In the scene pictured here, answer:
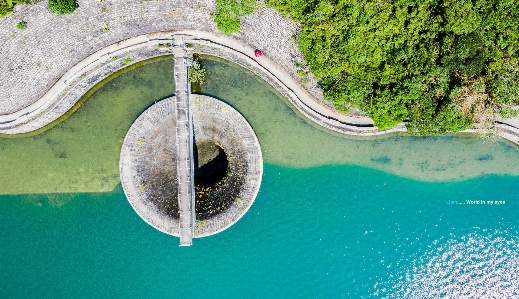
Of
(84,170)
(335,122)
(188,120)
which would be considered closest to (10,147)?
(84,170)

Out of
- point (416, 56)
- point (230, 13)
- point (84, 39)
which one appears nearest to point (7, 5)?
point (84, 39)

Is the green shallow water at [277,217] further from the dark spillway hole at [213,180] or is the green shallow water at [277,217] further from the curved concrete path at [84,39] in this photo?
the curved concrete path at [84,39]

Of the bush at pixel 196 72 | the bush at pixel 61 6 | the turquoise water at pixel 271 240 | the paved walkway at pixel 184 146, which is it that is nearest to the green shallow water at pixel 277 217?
the turquoise water at pixel 271 240

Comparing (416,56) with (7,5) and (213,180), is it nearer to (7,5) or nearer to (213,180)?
(213,180)

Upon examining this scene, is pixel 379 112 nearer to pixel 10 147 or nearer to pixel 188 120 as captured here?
pixel 188 120

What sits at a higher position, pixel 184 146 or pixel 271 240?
pixel 184 146

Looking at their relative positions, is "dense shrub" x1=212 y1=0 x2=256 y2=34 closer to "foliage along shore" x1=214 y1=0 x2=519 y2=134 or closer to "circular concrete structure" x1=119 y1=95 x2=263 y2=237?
"foliage along shore" x1=214 y1=0 x2=519 y2=134

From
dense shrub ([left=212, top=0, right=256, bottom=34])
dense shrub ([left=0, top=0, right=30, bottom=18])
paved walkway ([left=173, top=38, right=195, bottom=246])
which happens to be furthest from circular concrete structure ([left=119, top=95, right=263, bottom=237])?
dense shrub ([left=0, top=0, right=30, bottom=18])
